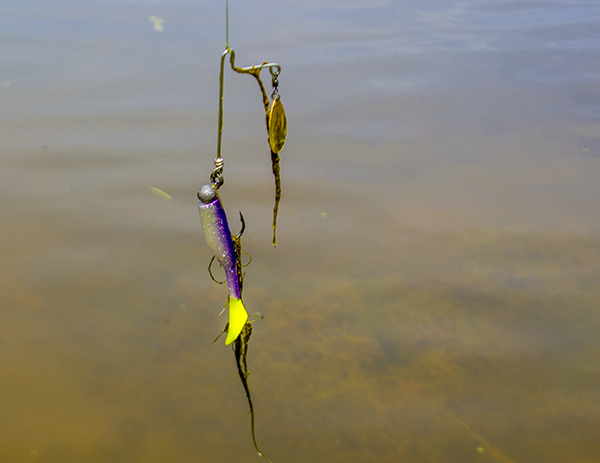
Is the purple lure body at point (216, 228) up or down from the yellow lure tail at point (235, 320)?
up

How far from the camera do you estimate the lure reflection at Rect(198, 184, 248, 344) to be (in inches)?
21.2

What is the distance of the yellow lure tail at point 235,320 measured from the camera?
23.0 inches

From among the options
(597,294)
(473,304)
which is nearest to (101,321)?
(473,304)

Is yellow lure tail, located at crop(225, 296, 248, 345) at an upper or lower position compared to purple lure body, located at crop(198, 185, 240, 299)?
lower

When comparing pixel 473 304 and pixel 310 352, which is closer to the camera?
pixel 310 352

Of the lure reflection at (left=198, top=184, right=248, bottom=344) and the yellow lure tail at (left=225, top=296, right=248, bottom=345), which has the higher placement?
the lure reflection at (left=198, top=184, right=248, bottom=344)

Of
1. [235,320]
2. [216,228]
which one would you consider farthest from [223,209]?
[235,320]

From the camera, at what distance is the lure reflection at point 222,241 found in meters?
0.54

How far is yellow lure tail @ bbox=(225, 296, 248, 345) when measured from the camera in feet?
1.91

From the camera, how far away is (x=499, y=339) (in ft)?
3.32

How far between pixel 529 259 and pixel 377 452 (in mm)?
574

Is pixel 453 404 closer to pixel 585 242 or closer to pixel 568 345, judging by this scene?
pixel 568 345

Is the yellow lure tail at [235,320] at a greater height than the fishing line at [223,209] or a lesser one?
lesser

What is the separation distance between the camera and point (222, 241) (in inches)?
22.0
